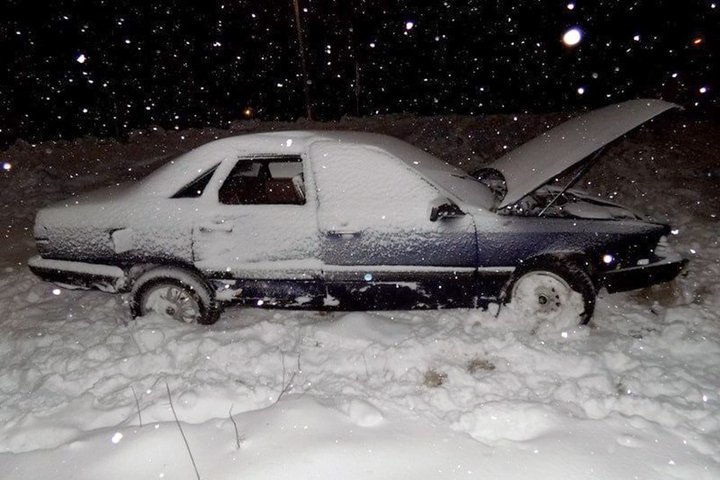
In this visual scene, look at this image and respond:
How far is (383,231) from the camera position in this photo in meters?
3.51

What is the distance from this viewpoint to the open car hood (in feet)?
11.1

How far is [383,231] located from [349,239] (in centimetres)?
28

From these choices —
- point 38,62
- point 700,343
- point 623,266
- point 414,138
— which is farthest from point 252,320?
point 38,62

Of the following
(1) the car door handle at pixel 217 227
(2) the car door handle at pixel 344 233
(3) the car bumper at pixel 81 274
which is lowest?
(3) the car bumper at pixel 81 274

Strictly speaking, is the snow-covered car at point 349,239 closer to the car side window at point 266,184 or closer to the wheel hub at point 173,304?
the wheel hub at point 173,304

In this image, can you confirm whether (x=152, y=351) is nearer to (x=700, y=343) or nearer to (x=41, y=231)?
(x=41, y=231)

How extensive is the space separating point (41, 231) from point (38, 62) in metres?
8.32

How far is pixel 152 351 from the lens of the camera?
349cm

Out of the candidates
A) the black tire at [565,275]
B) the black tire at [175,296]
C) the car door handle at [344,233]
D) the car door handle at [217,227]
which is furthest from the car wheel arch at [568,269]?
the black tire at [175,296]

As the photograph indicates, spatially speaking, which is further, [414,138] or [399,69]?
[399,69]

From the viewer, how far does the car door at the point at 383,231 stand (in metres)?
3.50

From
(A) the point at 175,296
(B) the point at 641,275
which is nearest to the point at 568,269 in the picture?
(B) the point at 641,275

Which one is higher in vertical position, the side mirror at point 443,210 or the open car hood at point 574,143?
the open car hood at point 574,143

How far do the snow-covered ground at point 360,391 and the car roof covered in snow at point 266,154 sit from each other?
1.10 m
